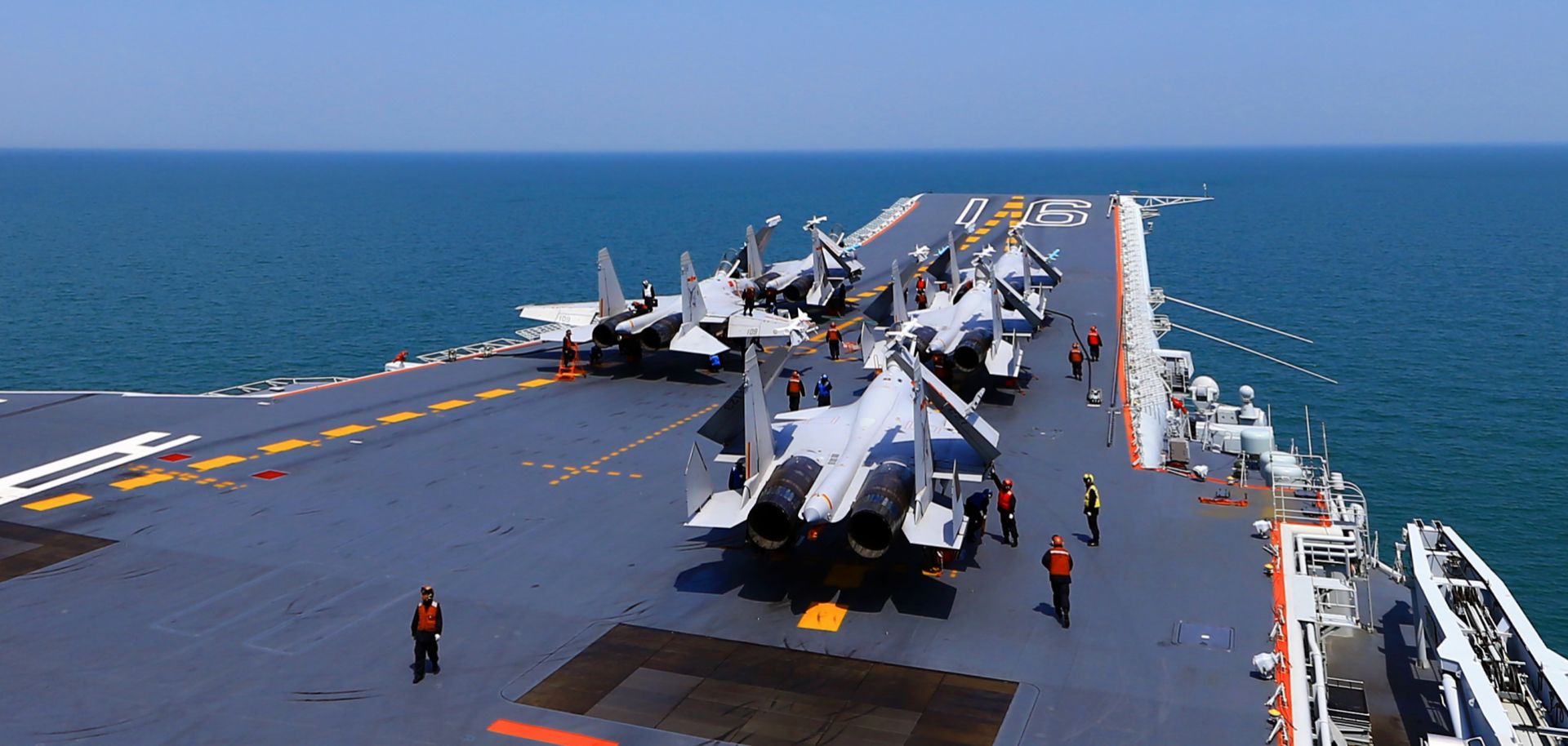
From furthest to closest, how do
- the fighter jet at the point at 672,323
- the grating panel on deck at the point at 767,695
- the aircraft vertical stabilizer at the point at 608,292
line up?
the aircraft vertical stabilizer at the point at 608,292 → the fighter jet at the point at 672,323 → the grating panel on deck at the point at 767,695

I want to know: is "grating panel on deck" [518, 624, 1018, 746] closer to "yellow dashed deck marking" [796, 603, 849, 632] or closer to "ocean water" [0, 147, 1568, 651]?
"yellow dashed deck marking" [796, 603, 849, 632]

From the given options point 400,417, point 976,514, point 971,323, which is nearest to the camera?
point 976,514

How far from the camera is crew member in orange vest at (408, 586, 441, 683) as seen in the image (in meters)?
18.8

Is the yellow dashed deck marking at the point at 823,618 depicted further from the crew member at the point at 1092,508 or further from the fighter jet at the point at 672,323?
the fighter jet at the point at 672,323

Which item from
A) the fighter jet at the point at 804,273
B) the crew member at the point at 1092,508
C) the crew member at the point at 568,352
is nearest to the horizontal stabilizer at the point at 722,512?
the crew member at the point at 1092,508

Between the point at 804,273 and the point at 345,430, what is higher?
the point at 804,273

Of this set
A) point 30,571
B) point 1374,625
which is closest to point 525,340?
point 30,571

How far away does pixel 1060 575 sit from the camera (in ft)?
68.9

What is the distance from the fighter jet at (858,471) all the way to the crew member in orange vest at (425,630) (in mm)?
4888

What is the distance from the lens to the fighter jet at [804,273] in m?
52.2

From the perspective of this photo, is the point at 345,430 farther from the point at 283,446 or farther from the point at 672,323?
the point at 672,323

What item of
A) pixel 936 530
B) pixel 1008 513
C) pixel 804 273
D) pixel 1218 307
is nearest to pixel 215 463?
pixel 936 530

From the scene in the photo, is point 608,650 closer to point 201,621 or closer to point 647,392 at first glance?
point 201,621

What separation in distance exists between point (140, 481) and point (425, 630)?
15.3 m
